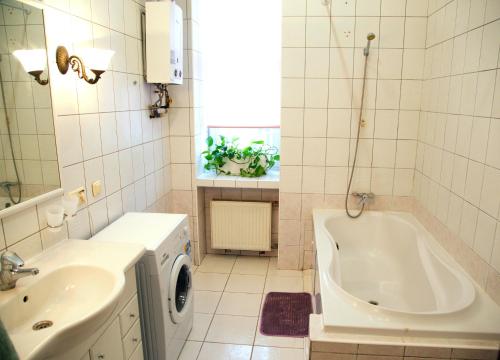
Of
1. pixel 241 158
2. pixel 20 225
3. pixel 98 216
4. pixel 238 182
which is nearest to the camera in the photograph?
pixel 20 225

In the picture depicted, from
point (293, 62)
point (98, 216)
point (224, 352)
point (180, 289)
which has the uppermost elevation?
point (293, 62)

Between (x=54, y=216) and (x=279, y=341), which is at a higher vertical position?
(x=54, y=216)

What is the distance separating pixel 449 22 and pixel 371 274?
177 cm

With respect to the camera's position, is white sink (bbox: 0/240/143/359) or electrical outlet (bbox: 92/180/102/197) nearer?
white sink (bbox: 0/240/143/359)

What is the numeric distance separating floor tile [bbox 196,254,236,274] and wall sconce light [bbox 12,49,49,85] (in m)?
2.14

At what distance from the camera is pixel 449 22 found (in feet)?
7.80

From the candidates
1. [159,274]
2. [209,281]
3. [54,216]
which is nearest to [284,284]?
[209,281]

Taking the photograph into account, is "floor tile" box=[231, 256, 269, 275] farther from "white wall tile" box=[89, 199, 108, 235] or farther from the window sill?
"white wall tile" box=[89, 199, 108, 235]

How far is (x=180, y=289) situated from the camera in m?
2.33

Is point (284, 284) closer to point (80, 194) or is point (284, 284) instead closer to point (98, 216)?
point (98, 216)

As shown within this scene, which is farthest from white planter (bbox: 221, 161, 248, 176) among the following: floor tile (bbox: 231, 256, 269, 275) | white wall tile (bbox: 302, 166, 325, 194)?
floor tile (bbox: 231, 256, 269, 275)

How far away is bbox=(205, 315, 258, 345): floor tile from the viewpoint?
243 centimetres

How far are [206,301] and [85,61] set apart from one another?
1.85m

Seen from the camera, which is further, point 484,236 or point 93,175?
point 93,175
